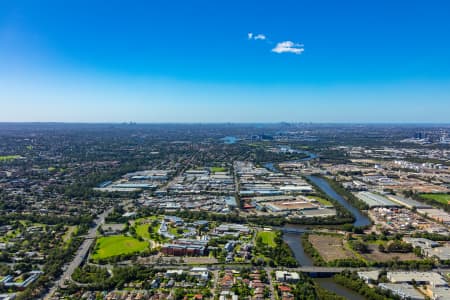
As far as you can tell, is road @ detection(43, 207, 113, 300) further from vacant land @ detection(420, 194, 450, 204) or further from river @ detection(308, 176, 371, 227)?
vacant land @ detection(420, 194, 450, 204)

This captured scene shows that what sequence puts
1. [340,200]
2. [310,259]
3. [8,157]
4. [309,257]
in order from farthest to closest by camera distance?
[8,157]
[340,200]
[309,257]
[310,259]

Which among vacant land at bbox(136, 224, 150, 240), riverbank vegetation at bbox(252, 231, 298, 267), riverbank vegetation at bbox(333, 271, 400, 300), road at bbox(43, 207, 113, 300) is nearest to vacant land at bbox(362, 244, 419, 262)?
riverbank vegetation at bbox(333, 271, 400, 300)

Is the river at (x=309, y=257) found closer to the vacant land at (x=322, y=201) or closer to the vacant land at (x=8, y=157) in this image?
the vacant land at (x=322, y=201)

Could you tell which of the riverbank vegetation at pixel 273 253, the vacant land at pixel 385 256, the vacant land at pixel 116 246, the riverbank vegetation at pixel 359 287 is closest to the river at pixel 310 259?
the riverbank vegetation at pixel 359 287

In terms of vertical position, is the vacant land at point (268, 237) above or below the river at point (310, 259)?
above

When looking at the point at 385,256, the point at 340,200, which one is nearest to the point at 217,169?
the point at 340,200

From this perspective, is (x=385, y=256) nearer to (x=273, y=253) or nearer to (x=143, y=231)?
(x=273, y=253)
